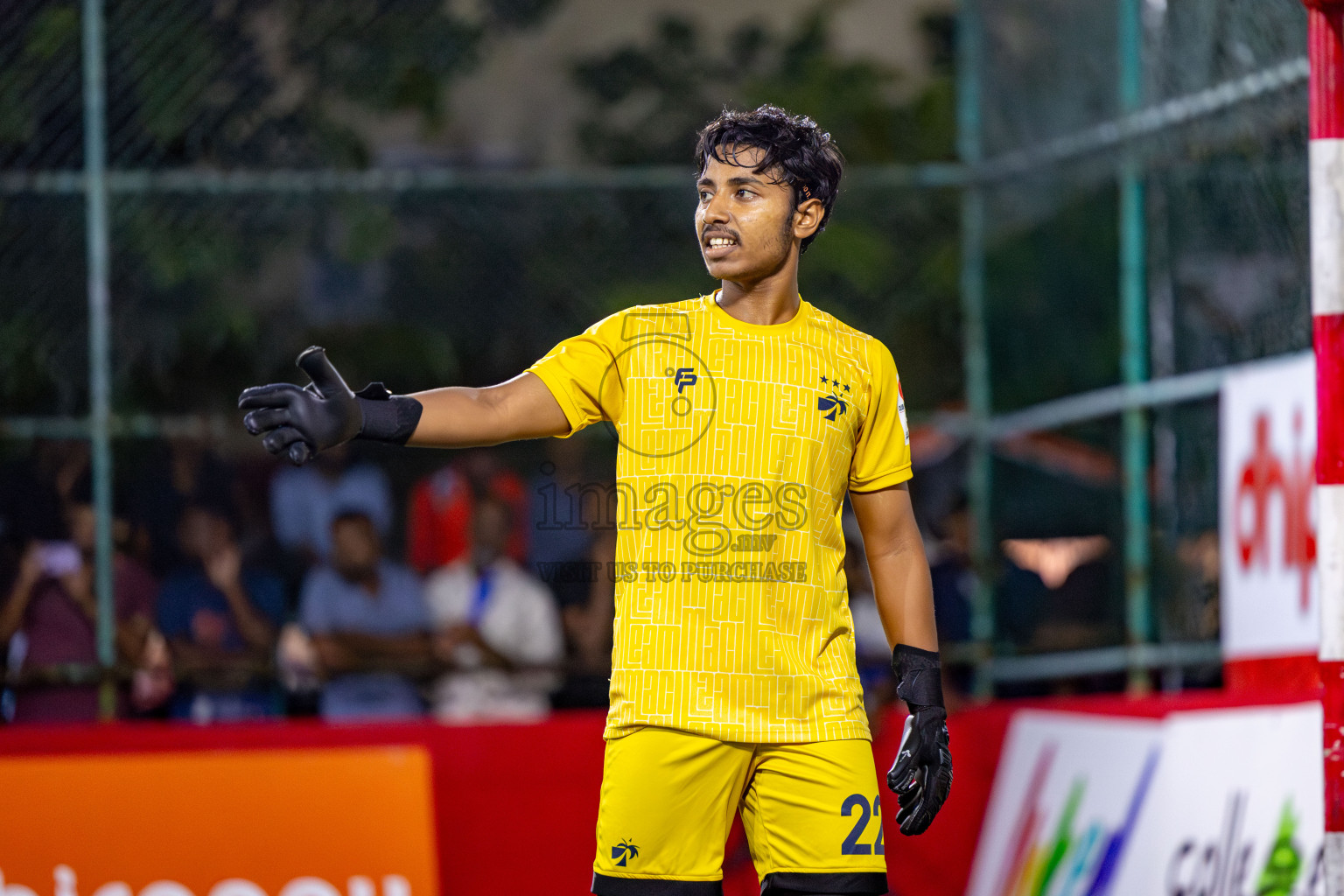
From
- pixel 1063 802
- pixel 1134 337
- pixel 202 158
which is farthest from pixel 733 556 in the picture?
pixel 202 158

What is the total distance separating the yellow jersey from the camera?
3693 millimetres

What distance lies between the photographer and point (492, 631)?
763 cm

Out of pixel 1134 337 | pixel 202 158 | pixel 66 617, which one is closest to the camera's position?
pixel 1134 337

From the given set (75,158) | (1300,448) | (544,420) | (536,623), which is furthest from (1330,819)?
(75,158)

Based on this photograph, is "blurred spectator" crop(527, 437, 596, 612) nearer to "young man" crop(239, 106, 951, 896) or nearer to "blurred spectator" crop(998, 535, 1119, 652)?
"blurred spectator" crop(998, 535, 1119, 652)

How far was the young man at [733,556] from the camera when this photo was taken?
12.1ft

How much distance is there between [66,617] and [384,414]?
4508 millimetres

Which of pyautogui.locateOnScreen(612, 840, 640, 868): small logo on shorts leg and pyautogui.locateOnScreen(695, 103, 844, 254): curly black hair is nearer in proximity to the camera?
pyautogui.locateOnScreen(612, 840, 640, 868): small logo on shorts leg

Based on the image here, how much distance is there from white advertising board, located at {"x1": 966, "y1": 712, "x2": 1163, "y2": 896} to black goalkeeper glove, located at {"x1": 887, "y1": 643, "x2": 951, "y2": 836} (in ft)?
9.18

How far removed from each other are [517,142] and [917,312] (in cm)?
190

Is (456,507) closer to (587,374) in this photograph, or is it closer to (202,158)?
(202,158)

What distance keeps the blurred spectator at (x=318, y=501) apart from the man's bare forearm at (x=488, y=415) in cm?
399

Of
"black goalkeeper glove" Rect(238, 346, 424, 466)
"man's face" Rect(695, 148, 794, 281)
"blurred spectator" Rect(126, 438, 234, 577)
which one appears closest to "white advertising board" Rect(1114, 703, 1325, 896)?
"man's face" Rect(695, 148, 794, 281)

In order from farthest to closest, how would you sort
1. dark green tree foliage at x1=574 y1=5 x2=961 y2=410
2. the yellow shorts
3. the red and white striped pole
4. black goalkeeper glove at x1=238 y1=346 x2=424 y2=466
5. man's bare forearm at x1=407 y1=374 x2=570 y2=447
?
dark green tree foliage at x1=574 y1=5 x2=961 y2=410
the red and white striped pole
the yellow shorts
man's bare forearm at x1=407 y1=374 x2=570 y2=447
black goalkeeper glove at x1=238 y1=346 x2=424 y2=466
